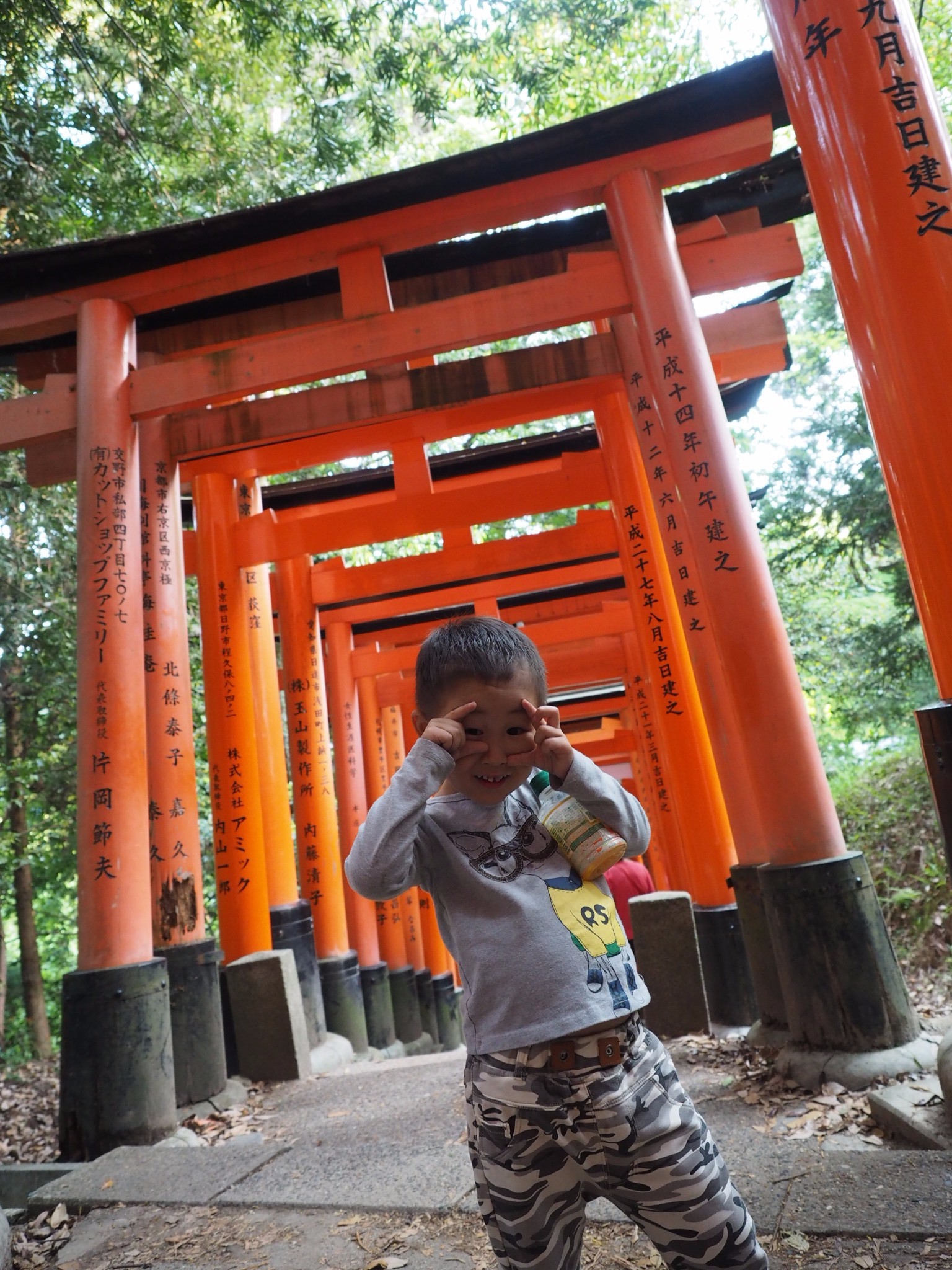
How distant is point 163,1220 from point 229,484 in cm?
566

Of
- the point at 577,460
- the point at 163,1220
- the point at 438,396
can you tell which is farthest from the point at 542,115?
the point at 163,1220

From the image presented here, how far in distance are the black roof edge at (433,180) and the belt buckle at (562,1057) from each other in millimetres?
4588

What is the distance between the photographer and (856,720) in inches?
536

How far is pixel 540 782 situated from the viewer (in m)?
1.95

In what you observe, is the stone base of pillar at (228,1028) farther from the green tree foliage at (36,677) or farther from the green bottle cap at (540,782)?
the green bottle cap at (540,782)

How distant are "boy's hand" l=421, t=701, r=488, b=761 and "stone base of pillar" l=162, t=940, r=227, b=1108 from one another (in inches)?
159

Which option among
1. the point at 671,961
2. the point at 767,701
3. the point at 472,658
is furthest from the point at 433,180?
the point at 671,961

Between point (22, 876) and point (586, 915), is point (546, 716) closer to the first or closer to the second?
point (586, 915)

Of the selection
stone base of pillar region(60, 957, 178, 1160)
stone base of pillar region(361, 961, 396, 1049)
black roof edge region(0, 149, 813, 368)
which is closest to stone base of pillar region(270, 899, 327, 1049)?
stone base of pillar region(361, 961, 396, 1049)

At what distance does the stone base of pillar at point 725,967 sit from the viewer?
17.6 feet

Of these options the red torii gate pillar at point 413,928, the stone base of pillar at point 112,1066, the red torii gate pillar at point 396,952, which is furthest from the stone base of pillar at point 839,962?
the red torii gate pillar at point 413,928

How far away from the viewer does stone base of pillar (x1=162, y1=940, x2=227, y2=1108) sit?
495cm

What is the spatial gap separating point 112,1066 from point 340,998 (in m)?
4.06

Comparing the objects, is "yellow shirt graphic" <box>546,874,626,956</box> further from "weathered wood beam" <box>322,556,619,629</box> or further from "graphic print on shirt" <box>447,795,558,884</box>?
"weathered wood beam" <box>322,556,619,629</box>
